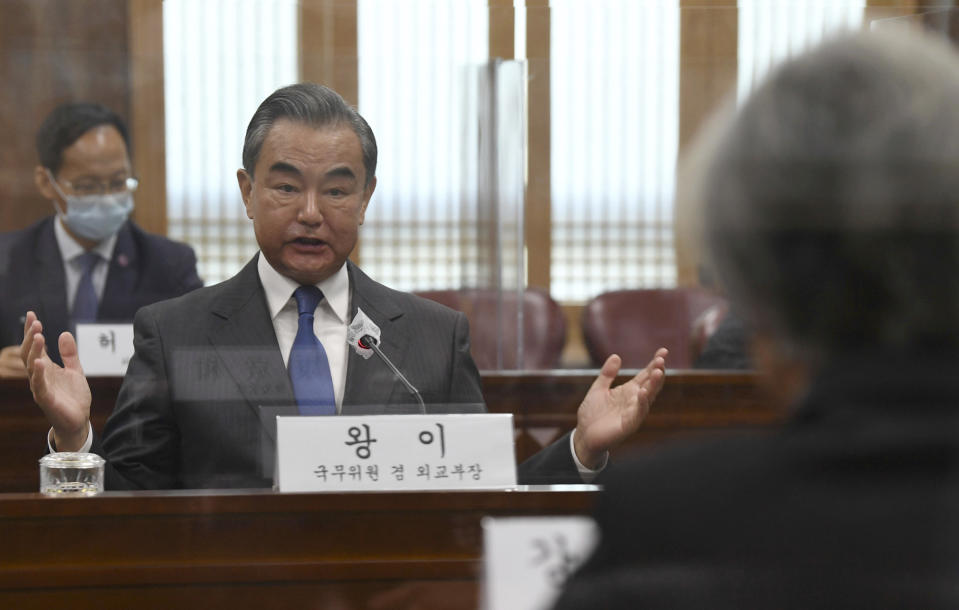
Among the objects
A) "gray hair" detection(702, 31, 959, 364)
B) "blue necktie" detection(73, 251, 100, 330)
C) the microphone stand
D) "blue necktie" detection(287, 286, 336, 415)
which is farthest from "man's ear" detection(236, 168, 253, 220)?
"gray hair" detection(702, 31, 959, 364)

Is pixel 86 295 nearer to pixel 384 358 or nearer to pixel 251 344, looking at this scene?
pixel 251 344

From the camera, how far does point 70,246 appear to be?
1.70 m

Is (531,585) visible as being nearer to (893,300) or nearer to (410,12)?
(893,300)

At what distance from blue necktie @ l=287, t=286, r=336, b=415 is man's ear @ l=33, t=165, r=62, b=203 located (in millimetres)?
502

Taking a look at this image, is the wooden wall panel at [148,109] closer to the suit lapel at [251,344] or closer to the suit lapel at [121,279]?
the suit lapel at [121,279]

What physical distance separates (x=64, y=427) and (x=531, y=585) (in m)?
0.70

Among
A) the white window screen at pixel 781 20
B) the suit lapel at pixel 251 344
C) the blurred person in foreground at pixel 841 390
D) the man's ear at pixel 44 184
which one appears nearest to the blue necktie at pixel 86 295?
the man's ear at pixel 44 184

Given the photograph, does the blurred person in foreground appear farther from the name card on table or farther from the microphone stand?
the microphone stand

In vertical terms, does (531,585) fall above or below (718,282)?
below

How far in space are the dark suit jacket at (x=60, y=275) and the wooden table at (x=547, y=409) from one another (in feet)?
0.37

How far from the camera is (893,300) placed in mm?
589

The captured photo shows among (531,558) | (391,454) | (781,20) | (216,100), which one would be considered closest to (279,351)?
(391,454)

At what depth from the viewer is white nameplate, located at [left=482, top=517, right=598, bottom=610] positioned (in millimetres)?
1054

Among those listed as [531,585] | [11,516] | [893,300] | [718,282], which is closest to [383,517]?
[531,585]
